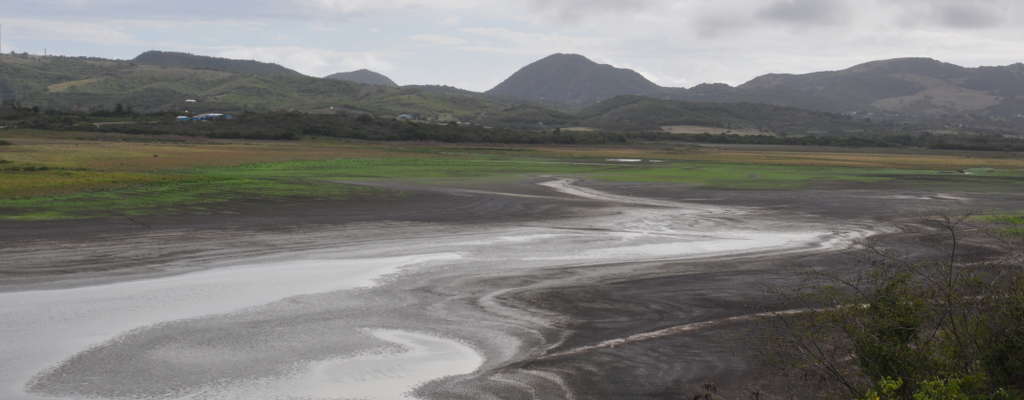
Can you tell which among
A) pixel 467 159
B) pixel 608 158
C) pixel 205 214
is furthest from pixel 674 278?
pixel 608 158

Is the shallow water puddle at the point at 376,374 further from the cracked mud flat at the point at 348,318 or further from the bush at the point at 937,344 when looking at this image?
the bush at the point at 937,344

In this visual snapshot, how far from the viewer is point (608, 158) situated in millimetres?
95812

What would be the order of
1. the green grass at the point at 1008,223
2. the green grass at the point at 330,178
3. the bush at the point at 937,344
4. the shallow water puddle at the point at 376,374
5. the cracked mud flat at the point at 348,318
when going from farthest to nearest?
the green grass at the point at 330,178, the green grass at the point at 1008,223, the cracked mud flat at the point at 348,318, the shallow water puddle at the point at 376,374, the bush at the point at 937,344

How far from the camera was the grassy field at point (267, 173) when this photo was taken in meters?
38.8

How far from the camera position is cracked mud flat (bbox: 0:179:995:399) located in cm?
1455

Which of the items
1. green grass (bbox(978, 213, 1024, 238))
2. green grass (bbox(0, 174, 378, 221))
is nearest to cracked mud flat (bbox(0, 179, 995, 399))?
green grass (bbox(978, 213, 1024, 238))

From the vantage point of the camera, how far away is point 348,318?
Result: 19297 mm

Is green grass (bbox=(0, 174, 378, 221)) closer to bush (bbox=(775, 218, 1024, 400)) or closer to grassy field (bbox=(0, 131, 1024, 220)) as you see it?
grassy field (bbox=(0, 131, 1024, 220))

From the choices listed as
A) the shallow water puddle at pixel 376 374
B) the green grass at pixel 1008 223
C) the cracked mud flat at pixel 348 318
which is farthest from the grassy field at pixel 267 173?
the shallow water puddle at pixel 376 374

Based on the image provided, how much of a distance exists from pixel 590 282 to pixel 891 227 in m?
18.7

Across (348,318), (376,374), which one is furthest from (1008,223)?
(376,374)

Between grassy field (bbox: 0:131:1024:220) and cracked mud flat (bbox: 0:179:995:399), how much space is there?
35.4 ft

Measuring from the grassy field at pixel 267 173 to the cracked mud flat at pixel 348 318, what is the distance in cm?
1079

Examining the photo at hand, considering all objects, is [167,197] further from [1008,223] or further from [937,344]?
[1008,223]
